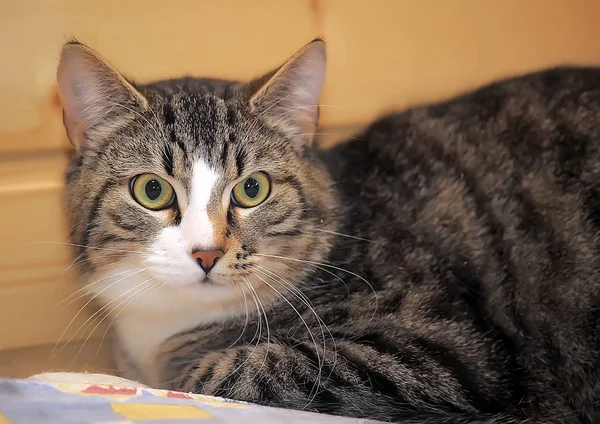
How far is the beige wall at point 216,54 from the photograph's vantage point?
1.29 m

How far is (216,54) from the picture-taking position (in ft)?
4.58

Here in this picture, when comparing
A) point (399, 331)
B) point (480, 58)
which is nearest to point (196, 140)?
point (399, 331)

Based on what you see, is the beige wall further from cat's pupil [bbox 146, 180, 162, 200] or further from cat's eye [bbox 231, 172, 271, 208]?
cat's eye [bbox 231, 172, 271, 208]

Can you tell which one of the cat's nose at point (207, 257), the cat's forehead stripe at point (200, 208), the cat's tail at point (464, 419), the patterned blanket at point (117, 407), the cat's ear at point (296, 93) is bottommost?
the cat's tail at point (464, 419)

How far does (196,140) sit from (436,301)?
0.46 meters

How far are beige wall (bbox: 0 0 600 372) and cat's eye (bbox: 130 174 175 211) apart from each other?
0.27 meters

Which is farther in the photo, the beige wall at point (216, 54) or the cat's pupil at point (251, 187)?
the beige wall at point (216, 54)

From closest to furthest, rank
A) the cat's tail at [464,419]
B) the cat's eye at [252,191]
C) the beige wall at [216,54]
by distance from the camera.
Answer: the cat's tail at [464,419] → the cat's eye at [252,191] → the beige wall at [216,54]

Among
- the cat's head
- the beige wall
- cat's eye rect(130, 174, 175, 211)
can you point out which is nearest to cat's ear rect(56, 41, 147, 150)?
the cat's head

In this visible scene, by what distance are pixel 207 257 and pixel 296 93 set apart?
0.34m

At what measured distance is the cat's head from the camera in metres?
1.01

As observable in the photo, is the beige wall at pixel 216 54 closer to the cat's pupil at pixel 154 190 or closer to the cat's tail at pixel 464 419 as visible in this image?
the cat's pupil at pixel 154 190

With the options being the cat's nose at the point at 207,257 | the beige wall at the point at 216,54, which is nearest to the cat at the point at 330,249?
the cat's nose at the point at 207,257

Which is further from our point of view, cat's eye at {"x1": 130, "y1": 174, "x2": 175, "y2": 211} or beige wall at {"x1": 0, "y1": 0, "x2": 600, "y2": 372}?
beige wall at {"x1": 0, "y1": 0, "x2": 600, "y2": 372}
